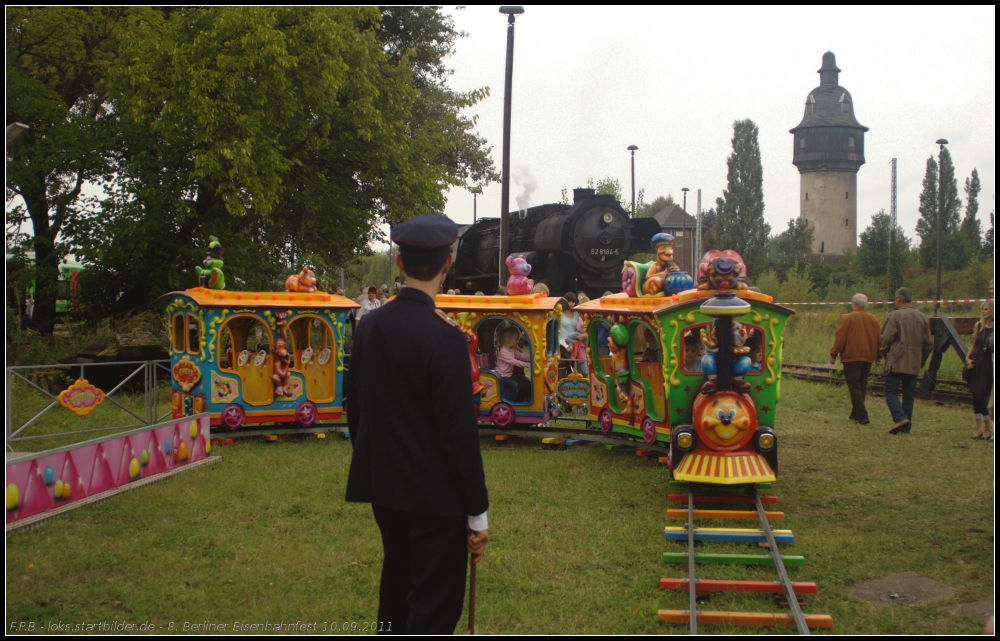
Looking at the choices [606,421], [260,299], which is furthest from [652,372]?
[260,299]

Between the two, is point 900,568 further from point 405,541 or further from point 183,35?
point 183,35

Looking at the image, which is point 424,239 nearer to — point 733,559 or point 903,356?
point 733,559

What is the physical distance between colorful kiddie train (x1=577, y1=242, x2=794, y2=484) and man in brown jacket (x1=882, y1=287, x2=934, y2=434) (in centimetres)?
334

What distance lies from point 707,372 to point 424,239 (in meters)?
4.72

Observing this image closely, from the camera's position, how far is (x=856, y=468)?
9328 mm

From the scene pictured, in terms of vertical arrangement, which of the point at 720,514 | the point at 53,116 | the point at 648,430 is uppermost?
the point at 53,116

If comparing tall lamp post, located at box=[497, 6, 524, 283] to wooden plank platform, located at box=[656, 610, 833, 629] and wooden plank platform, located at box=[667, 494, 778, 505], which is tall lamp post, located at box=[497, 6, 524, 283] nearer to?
wooden plank platform, located at box=[667, 494, 778, 505]

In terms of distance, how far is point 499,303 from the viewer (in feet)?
36.5

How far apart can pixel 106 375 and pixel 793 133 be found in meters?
58.8

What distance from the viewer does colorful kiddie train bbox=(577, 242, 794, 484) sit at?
7445 millimetres

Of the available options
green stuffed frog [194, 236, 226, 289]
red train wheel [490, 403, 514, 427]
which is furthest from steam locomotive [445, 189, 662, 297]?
green stuffed frog [194, 236, 226, 289]

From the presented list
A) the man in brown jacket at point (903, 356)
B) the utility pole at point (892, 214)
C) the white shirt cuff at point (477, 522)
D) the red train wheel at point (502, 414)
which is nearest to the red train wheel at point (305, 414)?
the red train wheel at point (502, 414)

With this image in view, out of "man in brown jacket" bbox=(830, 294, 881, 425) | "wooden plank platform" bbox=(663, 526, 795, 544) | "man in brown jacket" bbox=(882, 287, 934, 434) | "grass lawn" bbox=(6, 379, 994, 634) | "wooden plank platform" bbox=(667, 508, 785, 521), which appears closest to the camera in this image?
"grass lawn" bbox=(6, 379, 994, 634)

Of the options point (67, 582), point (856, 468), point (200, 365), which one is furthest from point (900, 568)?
point (200, 365)
